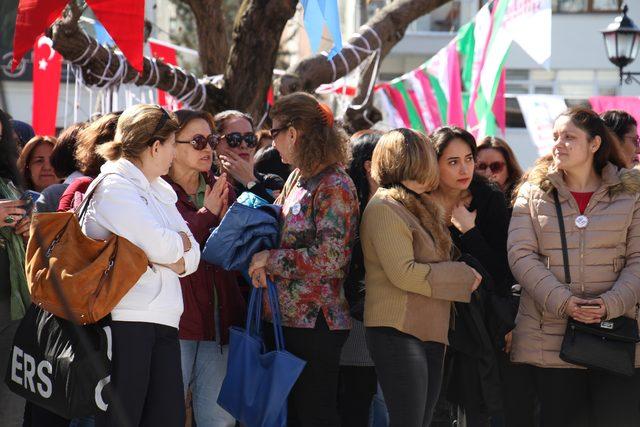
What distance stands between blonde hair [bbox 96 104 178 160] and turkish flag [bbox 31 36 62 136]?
5916 mm

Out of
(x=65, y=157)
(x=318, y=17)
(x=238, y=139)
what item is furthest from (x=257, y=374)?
(x=318, y=17)

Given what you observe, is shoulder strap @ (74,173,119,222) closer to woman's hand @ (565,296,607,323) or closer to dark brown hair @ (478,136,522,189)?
woman's hand @ (565,296,607,323)

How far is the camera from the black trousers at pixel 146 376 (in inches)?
163

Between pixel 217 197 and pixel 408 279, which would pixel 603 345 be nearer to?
pixel 408 279

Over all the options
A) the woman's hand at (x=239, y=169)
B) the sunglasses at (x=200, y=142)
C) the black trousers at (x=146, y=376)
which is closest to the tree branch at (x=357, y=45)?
the woman's hand at (x=239, y=169)

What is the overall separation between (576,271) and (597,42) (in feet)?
80.1

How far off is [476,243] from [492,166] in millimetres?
1604

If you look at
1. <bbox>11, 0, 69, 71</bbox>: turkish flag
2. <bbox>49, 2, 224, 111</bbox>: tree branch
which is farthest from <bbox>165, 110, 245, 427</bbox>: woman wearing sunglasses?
<bbox>49, 2, 224, 111</bbox>: tree branch

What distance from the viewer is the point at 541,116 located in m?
11.0

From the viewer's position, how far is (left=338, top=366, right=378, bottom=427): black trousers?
17.9 ft

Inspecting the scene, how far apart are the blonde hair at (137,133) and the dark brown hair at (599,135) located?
2141 millimetres

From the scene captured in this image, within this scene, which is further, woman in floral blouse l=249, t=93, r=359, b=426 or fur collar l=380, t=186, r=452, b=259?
fur collar l=380, t=186, r=452, b=259

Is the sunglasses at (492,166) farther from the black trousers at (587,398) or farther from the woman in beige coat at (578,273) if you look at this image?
the black trousers at (587,398)

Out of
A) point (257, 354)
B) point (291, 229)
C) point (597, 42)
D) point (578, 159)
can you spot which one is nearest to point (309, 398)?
point (257, 354)
